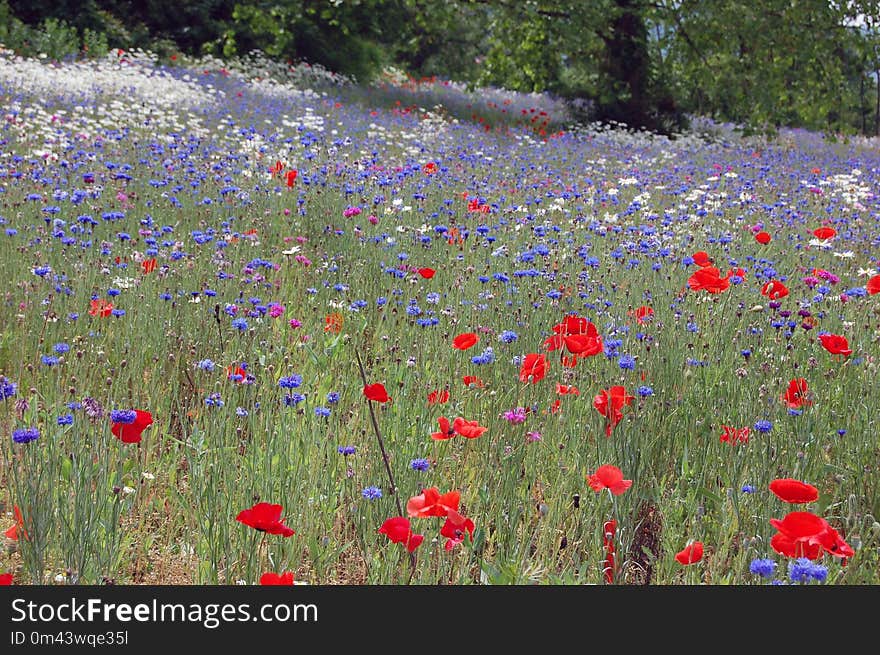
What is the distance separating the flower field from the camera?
210 cm

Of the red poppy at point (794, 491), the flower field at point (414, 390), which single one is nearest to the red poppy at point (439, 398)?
the flower field at point (414, 390)

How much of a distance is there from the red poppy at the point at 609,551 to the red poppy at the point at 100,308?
188 centimetres

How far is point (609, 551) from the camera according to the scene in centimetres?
209

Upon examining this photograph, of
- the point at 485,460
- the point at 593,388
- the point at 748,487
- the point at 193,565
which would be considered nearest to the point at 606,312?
the point at 593,388

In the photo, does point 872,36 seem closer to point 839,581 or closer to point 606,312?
point 606,312

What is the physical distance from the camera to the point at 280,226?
5.30 metres

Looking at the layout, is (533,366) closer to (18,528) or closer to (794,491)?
(794,491)

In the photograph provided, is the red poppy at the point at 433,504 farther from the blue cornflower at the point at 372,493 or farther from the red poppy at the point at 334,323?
the red poppy at the point at 334,323

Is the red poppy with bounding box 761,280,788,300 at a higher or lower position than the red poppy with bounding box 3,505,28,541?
higher

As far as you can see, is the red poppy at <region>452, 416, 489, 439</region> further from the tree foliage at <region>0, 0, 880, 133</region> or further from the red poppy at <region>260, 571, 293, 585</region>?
the tree foliage at <region>0, 0, 880, 133</region>

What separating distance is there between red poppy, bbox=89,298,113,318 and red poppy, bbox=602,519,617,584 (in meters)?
1.88

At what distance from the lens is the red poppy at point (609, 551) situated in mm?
2074

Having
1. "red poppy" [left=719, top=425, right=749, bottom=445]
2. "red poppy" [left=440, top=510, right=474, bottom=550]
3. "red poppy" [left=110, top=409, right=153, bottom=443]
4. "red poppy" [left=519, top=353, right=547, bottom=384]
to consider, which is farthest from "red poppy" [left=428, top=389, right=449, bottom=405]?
"red poppy" [left=110, top=409, right=153, bottom=443]

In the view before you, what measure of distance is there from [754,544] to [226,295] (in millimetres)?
2530
